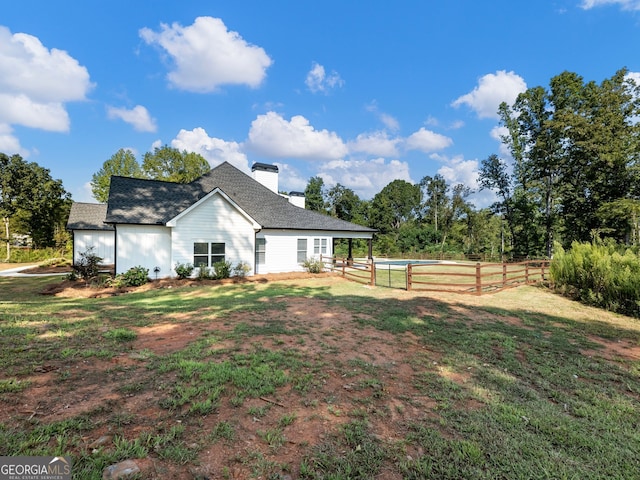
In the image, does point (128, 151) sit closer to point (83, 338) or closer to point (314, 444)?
point (83, 338)

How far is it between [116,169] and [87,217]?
65.3 ft

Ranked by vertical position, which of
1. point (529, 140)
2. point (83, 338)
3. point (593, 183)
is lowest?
point (83, 338)

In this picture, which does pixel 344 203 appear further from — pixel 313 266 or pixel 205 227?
pixel 205 227

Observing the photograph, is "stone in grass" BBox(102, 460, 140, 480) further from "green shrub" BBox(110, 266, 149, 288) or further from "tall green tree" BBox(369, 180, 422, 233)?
"tall green tree" BBox(369, 180, 422, 233)

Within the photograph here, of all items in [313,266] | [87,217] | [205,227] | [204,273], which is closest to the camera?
[204,273]

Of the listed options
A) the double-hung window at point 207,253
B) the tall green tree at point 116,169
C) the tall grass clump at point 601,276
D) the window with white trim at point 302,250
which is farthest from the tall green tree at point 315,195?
the tall grass clump at point 601,276

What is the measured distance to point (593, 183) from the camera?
26906 millimetres

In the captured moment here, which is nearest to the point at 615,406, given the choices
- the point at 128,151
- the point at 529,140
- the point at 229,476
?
the point at 229,476

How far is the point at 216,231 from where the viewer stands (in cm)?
1502

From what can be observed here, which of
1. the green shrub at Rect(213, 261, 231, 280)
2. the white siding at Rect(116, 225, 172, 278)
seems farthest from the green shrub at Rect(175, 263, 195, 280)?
the green shrub at Rect(213, 261, 231, 280)

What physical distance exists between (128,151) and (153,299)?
37.7 metres

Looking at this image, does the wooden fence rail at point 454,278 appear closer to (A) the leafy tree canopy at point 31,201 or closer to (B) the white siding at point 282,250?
(B) the white siding at point 282,250

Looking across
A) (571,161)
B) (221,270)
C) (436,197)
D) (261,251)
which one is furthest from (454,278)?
(436,197)

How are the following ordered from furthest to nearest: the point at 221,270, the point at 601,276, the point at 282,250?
the point at 282,250, the point at 221,270, the point at 601,276
